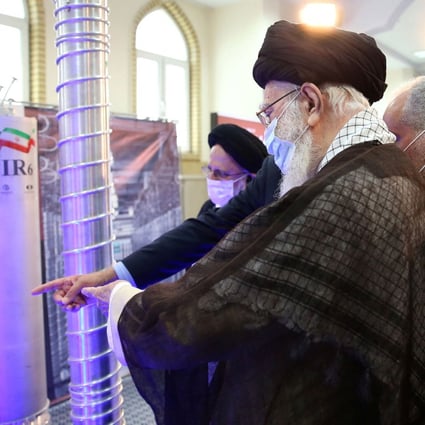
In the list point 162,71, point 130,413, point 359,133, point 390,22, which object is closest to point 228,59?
point 162,71

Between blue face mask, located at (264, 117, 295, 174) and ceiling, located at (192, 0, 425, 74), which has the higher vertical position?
ceiling, located at (192, 0, 425, 74)

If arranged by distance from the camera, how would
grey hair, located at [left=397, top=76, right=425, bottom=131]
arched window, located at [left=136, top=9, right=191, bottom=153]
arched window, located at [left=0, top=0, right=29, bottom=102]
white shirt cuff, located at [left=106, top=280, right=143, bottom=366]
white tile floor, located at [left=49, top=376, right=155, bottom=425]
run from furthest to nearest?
arched window, located at [left=136, top=9, right=191, bottom=153], arched window, located at [left=0, top=0, right=29, bottom=102], white tile floor, located at [left=49, top=376, right=155, bottom=425], grey hair, located at [left=397, top=76, right=425, bottom=131], white shirt cuff, located at [left=106, top=280, right=143, bottom=366]

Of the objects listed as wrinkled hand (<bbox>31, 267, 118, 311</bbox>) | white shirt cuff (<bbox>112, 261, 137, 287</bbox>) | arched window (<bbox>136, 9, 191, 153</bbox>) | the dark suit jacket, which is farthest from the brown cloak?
arched window (<bbox>136, 9, 191, 153</bbox>)

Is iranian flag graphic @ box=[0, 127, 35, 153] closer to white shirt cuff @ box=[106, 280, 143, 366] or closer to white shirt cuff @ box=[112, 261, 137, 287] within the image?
white shirt cuff @ box=[112, 261, 137, 287]

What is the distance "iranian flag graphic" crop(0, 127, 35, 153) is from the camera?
2.08m

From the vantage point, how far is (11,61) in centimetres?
485

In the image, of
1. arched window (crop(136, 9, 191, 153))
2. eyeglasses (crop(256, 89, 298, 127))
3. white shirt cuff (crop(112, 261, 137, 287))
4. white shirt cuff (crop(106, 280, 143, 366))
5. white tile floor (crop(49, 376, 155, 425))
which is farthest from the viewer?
arched window (crop(136, 9, 191, 153))

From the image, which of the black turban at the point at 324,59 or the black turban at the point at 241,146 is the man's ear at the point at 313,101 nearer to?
the black turban at the point at 324,59

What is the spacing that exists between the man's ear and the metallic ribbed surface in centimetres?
42

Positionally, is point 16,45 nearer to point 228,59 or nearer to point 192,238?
point 228,59

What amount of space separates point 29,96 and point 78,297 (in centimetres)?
Answer: 419

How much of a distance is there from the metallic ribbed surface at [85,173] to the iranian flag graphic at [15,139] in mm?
1125

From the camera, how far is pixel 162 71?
6340 millimetres

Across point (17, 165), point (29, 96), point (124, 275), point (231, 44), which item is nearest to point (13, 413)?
point (17, 165)
